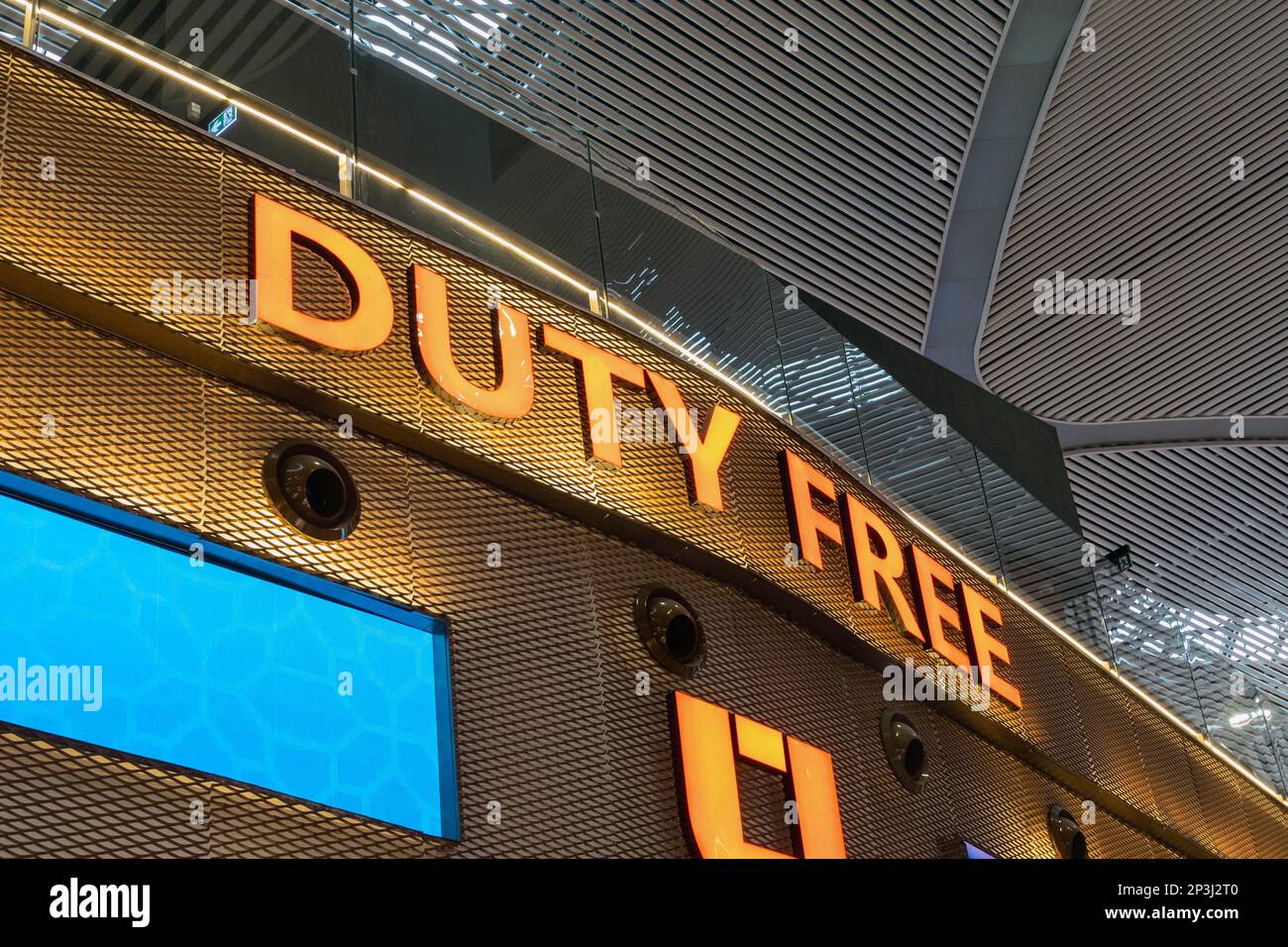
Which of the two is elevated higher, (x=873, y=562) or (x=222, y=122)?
(x=222, y=122)

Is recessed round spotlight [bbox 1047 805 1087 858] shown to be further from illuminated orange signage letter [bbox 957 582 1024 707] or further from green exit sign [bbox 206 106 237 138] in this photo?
green exit sign [bbox 206 106 237 138]

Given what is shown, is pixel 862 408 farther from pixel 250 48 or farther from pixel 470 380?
pixel 250 48

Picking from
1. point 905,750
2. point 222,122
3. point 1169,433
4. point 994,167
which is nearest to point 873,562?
point 905,750

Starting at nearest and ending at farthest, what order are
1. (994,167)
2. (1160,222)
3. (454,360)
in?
1. (454,360)
2. (994,167)
3. (1160,222)

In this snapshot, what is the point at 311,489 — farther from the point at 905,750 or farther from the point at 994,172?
the point at 994,172

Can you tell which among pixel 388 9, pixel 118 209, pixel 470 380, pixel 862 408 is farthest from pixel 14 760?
pixel 388 9

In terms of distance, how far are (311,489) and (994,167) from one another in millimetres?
9215

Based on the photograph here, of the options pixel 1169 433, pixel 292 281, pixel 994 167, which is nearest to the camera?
pixel 292 281

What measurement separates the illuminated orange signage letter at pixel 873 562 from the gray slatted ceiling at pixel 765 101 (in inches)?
151

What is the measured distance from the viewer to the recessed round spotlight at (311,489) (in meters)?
4.29

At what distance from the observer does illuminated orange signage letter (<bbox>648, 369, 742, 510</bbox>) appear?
5895mm

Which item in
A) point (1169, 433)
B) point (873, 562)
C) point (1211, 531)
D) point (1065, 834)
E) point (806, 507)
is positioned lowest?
point (1065, 834)

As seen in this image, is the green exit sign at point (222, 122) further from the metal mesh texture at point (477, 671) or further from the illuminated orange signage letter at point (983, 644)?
the illuminated orange signage letter at point (983, 644)

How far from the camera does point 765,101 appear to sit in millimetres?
11344
